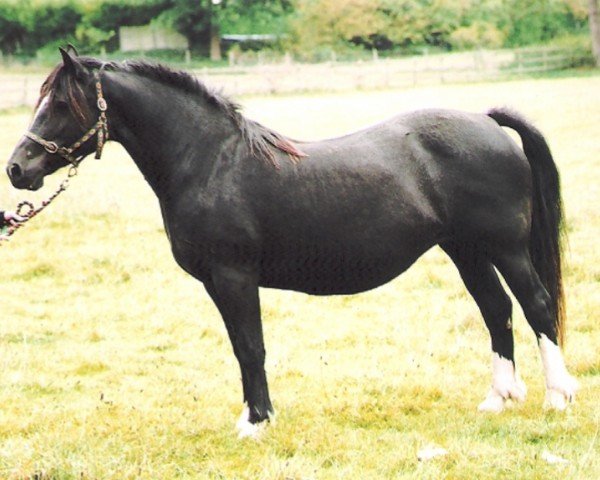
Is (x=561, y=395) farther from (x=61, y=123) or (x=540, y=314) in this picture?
(x=61, y=123)

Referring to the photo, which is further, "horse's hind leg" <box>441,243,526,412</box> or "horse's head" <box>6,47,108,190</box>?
"horse's hind leg" <box>441,243,526,412</box>

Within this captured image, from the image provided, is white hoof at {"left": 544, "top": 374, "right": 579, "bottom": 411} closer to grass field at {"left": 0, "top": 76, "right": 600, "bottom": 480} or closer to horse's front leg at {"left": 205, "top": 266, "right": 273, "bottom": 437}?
grass field at {"left": 0, "top": 76, "right": 600, "bottom": 480}

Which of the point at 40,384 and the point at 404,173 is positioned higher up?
the point at 404,173

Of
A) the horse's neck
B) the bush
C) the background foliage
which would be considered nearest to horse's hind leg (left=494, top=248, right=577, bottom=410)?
the horse's neck

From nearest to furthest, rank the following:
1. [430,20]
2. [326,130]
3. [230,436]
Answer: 1. [230,436]
2. [326,130]
3. [430,20]

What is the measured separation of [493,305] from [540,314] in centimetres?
35

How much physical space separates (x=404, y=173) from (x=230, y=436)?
1.80m

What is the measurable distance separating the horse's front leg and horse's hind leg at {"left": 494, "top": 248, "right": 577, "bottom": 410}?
1.48 m

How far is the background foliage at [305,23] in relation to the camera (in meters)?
52.3

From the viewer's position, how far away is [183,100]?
14.3 feet

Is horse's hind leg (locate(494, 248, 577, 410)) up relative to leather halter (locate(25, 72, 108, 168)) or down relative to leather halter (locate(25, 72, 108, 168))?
down

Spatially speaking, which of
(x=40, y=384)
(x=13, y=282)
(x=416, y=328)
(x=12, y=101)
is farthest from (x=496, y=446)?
(x=12, y=101)

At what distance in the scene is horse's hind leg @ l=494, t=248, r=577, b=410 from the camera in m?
4.61

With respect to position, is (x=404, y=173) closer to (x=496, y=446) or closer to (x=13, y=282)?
(x=496, y=446)
